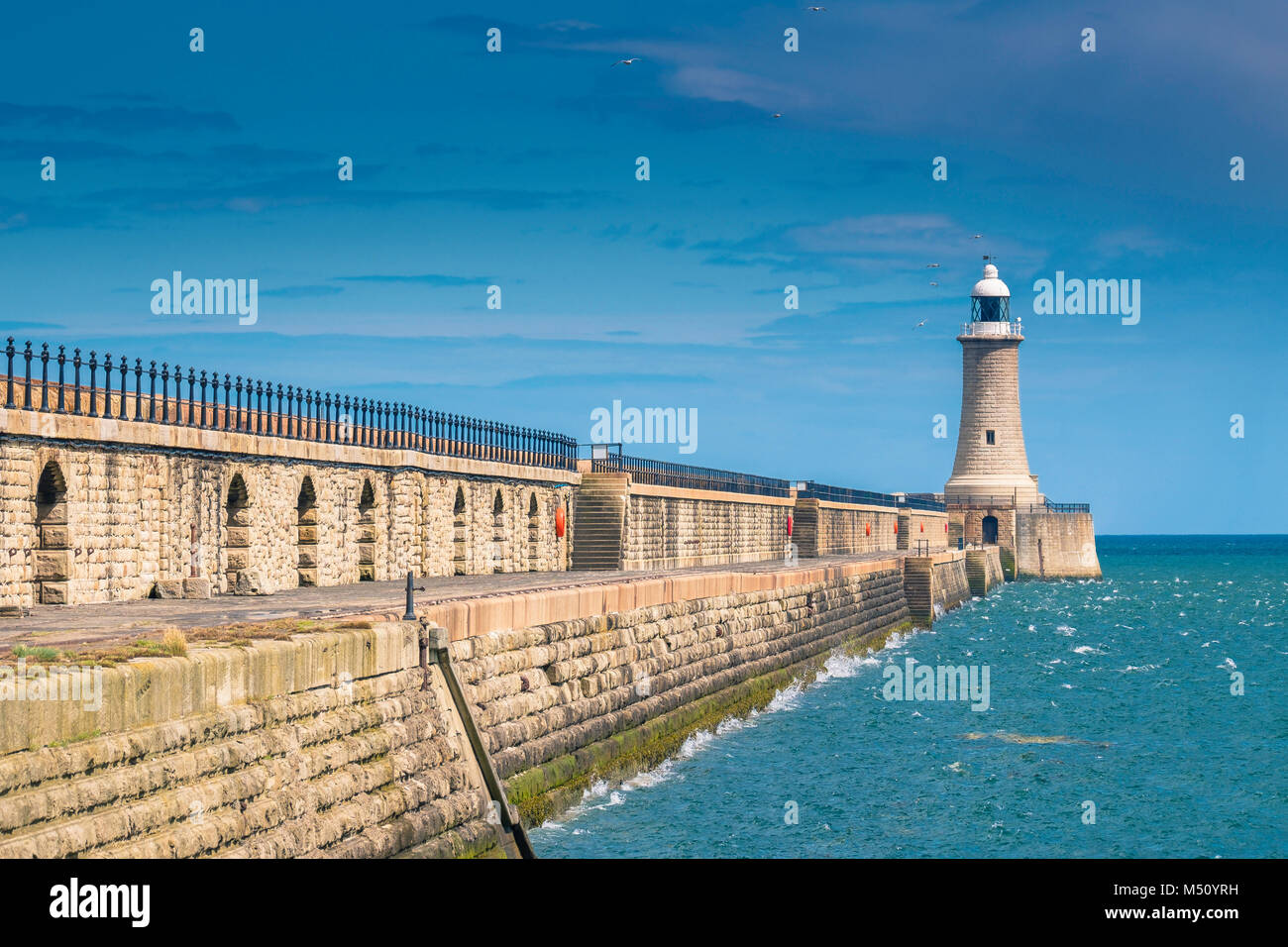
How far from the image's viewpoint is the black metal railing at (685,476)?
44.4 meters

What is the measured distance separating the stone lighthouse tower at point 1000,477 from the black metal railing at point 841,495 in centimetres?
600

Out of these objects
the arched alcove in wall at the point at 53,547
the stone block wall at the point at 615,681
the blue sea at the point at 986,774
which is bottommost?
the blue sea at the point at 986,774

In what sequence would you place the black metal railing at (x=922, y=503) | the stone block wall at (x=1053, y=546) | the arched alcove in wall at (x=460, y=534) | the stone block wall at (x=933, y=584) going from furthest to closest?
the black metal railing at (x=922, y=503) < the stone block wall at (x=1053, y=546) < the stone block wall at (x=933, y=584) < the arched alcove in wall at (x=460, y=534)

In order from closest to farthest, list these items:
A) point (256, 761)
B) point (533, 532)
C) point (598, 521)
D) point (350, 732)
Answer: point (256, 761) < point (350, 732) < point (533, 532) < point (598, 521)

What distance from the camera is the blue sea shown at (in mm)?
19031

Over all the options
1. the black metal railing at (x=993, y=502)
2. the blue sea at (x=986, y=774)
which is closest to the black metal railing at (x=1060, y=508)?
the black metal railing at (x=993, y=502)

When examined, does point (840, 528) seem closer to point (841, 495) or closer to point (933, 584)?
point (841, 495)

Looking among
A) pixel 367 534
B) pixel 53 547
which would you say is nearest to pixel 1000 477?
pixel 367 534

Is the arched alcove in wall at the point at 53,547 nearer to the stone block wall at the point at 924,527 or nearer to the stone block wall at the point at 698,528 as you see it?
the stone block wall at the point at 698,528

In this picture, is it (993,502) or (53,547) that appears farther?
(993,502)

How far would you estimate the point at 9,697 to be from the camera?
834cm

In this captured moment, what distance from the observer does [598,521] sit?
4197cm

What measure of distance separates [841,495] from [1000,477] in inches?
820

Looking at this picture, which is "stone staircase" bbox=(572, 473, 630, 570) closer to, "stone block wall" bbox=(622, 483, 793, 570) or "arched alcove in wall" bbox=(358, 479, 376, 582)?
"stone block wall" bbox=(622, 483, 793, 570)
